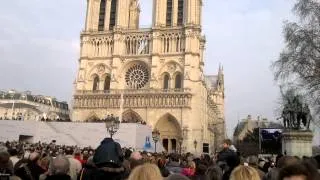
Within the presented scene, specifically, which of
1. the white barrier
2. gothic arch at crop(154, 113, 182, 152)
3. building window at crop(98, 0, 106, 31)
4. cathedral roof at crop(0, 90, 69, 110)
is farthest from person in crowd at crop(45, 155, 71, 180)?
cathedral roof at crop(0, 90, 69, 110)

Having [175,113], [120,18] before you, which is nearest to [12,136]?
[175,113]

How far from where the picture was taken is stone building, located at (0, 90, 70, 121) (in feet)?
284

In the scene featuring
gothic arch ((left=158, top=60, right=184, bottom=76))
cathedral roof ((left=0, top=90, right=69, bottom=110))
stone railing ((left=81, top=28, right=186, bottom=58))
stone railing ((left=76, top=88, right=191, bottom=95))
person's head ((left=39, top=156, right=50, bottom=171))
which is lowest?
person's head ((left=39, top=156, right=50, bottom=171))

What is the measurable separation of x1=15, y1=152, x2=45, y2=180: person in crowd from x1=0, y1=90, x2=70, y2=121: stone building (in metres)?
76.0

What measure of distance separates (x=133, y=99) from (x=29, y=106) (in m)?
44.6

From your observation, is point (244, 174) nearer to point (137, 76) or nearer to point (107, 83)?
point (137, 76)

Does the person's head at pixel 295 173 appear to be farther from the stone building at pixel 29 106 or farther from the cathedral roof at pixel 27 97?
the cathedral roof at pixel 27 97

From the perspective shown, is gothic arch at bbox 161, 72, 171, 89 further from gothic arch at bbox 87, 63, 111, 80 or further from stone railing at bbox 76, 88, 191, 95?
gothic arch at bbox 87, 63, 111, 80

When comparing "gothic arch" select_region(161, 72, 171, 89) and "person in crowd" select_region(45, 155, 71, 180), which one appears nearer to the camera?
"person in crowd" select_region(45, 155, 71, 180)

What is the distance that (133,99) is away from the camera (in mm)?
53594

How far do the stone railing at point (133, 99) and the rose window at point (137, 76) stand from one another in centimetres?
198

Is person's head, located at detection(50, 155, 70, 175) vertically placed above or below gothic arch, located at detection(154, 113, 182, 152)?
below

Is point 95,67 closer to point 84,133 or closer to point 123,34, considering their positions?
point 123,34

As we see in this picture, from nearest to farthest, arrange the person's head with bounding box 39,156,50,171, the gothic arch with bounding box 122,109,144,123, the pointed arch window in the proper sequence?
the person's head with bounding box 39,156,50,171, the gothic arch with bounding box 122,109,144,123, the pointed arch window
